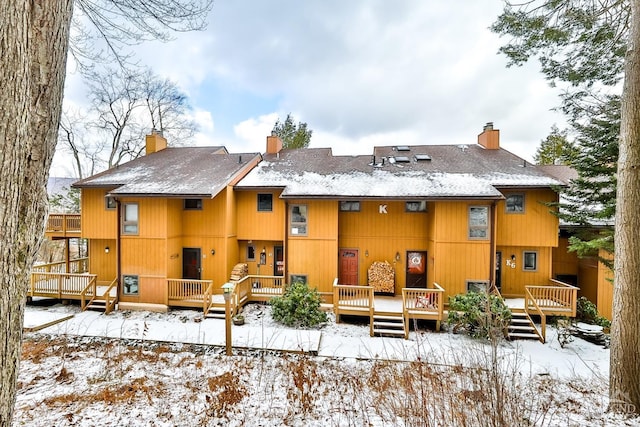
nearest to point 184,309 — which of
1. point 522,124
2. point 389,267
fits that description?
point 389,267

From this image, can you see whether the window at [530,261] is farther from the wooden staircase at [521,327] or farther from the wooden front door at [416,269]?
the wooden front door at [416,269]

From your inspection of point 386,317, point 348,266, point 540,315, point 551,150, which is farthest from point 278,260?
point 551,150

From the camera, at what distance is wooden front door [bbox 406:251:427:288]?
35.3 feet

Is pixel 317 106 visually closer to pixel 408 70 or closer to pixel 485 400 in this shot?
pixel 408 70

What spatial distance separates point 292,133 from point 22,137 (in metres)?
23.3

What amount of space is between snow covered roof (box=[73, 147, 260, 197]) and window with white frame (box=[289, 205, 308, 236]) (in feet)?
9.18

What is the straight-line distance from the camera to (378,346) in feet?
25.0

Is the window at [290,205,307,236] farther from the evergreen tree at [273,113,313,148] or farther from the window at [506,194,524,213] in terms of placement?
the evergreen tree at [273,113,313,148]

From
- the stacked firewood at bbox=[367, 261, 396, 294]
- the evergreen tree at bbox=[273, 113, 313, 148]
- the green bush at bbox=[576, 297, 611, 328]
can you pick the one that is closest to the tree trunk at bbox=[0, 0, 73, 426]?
the stacked firewood at bbox=[367, 261, 396, 294]

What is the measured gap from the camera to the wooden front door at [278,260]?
1160 centimetres

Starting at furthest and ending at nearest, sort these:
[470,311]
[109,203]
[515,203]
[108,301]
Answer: [109,203]
[515,203]
[108,301]
[470,311]

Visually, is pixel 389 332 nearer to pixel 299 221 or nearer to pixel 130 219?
pixel 299 221

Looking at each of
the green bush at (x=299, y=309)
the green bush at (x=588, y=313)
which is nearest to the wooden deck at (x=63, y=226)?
the green bush at (x=299, y=309)

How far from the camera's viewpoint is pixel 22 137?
205 cm
